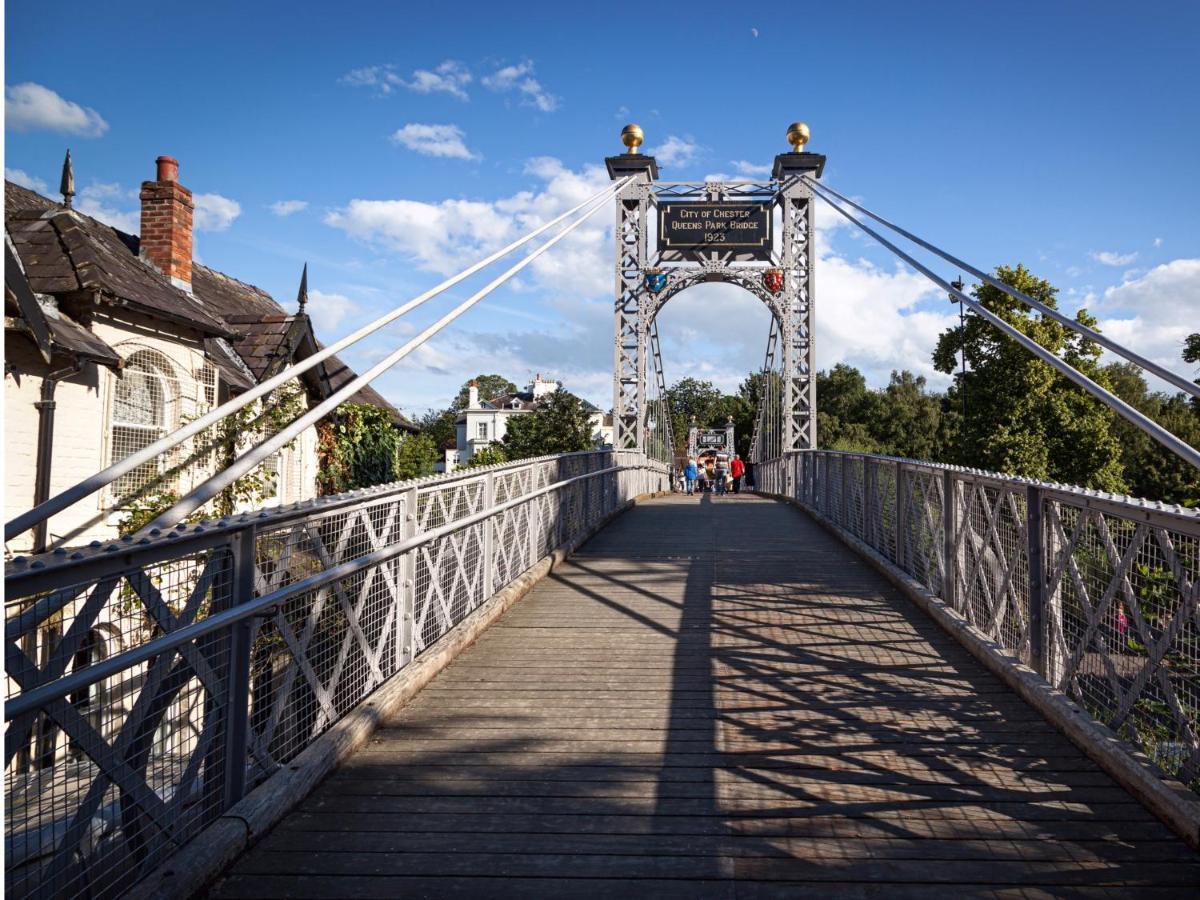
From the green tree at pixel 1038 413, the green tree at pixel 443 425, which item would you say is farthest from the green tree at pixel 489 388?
the green tree at pixel 1038 413

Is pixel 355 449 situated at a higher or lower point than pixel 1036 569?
higher

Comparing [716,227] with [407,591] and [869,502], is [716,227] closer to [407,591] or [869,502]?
[869,502]

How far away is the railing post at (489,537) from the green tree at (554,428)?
4321 cm

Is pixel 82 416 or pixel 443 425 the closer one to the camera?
pixel 82 416

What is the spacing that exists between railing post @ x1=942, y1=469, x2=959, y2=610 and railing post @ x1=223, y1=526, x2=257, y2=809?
492 centimetres

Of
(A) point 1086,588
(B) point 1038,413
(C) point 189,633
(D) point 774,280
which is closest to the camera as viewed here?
(C) point 189,633

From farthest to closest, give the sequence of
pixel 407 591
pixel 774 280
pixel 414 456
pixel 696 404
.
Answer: pixel 696 404
pixel 414 456
pixel 774 280
pixel 407 591

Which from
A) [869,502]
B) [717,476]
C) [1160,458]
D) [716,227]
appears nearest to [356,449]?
[716,227]

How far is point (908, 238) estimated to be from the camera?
7.14 meters

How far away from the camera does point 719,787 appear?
12.5ft

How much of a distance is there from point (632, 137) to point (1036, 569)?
18.4 metres

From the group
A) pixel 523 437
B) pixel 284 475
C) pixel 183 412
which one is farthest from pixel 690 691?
pixel 523 437

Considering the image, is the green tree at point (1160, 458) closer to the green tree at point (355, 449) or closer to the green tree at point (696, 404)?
the green tree at point (355, 449)

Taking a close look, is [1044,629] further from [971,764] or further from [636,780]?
[636,780]
